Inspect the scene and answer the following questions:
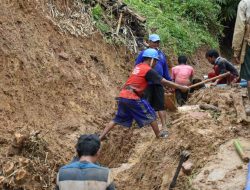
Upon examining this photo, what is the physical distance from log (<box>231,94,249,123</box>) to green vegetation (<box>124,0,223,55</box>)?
4.57 meters

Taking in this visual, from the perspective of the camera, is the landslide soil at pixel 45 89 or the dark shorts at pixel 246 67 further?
the landslide soil at pixel 45 89

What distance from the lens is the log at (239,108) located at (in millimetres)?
7033

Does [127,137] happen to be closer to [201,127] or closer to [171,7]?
[201,127]

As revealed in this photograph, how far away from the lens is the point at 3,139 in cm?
701

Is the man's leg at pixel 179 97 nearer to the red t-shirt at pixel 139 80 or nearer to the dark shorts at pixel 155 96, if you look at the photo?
the dark shorts at pixel 155 96

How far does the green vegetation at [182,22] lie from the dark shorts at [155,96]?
4.64m

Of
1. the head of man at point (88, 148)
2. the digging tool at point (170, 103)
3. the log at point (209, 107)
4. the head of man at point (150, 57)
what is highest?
the head of man at point (88, 148)

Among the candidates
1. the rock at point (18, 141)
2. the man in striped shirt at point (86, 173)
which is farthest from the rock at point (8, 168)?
the man in striped shirt at point (86, 173)

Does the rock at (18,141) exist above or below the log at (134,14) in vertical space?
above

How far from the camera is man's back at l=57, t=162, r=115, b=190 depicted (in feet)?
13.1


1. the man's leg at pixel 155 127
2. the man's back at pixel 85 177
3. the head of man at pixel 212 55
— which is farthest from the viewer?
the head of man at pixel 212 55

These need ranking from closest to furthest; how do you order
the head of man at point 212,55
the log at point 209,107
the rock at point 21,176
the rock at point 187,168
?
1. the rock at point 187,168
2. the rock at point 21,176
3. the log at point 209,107
4. the head of man at point 212,55

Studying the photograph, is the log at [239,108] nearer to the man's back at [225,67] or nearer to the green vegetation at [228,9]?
the man's back at [225,67]

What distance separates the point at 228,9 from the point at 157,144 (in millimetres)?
11037
